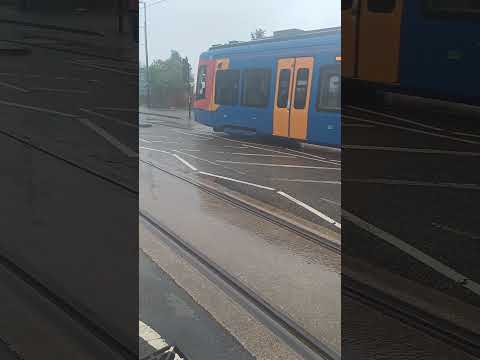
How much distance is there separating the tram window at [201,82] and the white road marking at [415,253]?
2.15 m

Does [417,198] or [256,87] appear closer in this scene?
[417,198]

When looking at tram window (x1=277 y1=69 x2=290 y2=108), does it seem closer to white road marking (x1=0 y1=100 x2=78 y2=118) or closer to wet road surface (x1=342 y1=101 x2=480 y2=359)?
white road marking (x1=0 y1=100 x2=78 y2=118)

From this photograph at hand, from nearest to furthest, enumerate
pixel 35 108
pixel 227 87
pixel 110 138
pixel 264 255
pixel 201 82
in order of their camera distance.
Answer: pixel 110 138 < pixel 35 108 < pixel 264 255 < pixel 227 87 < pixel 201 82

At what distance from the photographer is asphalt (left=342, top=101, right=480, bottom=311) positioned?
60 centimetres

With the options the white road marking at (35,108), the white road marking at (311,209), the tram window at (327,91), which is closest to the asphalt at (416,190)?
the white road marking at (35,108)

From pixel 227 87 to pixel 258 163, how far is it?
0.86 m

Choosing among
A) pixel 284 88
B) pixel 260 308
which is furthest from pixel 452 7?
pixel 284 88

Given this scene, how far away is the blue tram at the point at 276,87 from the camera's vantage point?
77.0 inches

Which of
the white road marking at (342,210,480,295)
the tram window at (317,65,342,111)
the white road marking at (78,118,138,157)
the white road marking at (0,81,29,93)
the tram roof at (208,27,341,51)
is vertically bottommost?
the white road marking at (342,210,480,295)

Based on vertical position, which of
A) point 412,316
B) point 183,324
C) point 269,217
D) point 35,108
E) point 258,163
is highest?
point 35,108

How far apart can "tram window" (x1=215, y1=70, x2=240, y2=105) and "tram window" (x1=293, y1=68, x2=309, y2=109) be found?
0.60 metres

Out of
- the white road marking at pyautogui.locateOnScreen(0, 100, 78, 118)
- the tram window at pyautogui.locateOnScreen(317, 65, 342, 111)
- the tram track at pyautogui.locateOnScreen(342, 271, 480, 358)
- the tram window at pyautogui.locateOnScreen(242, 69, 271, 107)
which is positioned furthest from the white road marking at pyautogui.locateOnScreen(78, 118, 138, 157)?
the tram window at pyautogui.locateOnScreen(242, 69, 271, 107)

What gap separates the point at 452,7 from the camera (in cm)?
60

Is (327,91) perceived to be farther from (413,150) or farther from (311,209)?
(413,150)
